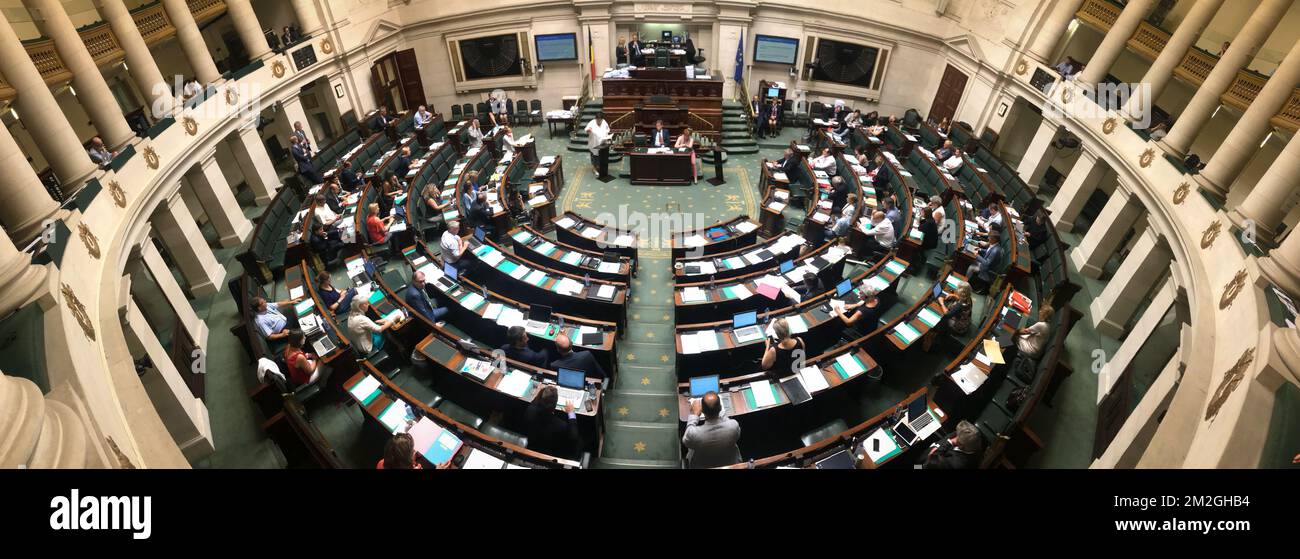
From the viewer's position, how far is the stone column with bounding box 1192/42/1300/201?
777 cm

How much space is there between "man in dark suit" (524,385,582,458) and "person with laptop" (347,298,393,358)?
3344 mm

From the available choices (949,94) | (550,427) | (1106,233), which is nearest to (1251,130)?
(1106,233)

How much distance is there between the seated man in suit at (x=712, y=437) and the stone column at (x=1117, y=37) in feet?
45.4

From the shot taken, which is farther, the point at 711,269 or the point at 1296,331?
the point at 711,269

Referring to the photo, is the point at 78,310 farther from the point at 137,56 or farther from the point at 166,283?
the point at 137,56

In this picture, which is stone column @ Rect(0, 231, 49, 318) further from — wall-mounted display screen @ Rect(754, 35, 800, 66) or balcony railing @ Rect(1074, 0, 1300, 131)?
wall-mounted display screen @ Rect(754, 35, 800, 66)

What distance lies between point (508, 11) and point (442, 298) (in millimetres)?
14688

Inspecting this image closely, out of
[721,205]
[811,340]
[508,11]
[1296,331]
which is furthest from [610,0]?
[1296,331]

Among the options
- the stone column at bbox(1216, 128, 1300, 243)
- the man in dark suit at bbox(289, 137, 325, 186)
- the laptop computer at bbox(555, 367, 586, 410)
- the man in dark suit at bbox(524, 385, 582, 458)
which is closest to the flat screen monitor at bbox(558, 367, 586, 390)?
the laptop computer at bbox(555, 367, 586, 410)

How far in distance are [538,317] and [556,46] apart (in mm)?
15605

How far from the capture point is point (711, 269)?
33.3 ft

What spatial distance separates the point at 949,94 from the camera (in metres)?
17.7

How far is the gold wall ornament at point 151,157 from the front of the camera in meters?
9.48

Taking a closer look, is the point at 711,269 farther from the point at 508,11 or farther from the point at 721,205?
the point at 508,11
